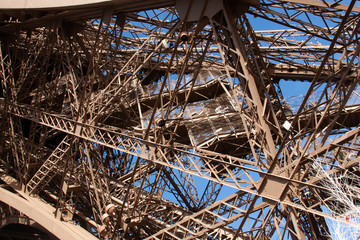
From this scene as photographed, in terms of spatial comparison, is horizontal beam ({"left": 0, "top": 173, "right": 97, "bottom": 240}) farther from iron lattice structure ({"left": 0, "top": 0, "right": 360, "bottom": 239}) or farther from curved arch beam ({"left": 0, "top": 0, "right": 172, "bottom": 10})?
curved arch beam ({"left": 0, "top": 0, "right": 172, "bottom": 10})

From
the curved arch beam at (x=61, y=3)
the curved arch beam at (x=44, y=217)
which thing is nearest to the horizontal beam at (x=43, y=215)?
the curved arch beam at (x=44, y=217)

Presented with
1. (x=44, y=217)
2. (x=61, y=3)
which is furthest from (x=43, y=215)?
(x=61, y=3)

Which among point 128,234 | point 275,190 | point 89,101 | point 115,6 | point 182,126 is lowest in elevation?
point 128,234

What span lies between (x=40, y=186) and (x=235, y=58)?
8103 millimetres

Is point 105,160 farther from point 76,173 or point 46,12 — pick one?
point 46,12

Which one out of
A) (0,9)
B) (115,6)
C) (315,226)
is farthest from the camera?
(0,9)

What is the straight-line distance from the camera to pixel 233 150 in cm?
1678

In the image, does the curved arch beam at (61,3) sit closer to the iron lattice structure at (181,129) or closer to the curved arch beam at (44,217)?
the iron lattice structure at (181,129)

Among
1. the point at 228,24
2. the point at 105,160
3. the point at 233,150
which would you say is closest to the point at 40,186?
the point at 105,160

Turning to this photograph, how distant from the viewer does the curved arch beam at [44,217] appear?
36.1 ft

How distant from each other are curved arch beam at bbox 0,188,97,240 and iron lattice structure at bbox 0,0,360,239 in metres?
0.04

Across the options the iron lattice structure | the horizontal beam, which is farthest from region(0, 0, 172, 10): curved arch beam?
the horizontal beam

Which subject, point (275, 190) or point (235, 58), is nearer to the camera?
point (275, 190)

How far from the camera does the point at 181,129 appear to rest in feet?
58.2
